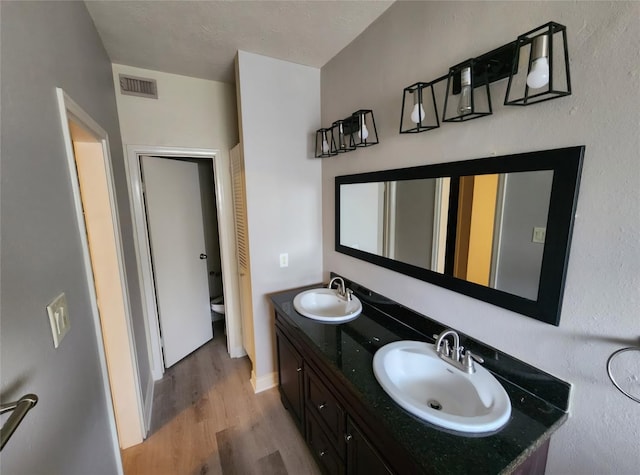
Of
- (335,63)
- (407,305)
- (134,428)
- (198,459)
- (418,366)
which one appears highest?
(335,63)

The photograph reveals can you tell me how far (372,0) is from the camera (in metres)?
1.42

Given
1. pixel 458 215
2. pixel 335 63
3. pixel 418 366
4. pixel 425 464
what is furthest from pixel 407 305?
pixel 335 63

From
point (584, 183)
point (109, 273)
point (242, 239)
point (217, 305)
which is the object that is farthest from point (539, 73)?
point (217, 305)

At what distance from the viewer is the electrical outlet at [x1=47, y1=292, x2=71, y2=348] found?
0.80 meters

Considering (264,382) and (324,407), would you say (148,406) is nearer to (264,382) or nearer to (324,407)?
(264,382)

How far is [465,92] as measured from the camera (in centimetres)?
107

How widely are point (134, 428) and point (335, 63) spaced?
278cm

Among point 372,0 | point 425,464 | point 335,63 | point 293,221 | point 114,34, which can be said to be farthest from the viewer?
point 293,221

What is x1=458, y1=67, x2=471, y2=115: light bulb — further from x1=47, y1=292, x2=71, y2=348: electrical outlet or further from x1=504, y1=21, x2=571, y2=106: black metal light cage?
x1=47, y1=292, x2=71, y2=348: electrical outlet

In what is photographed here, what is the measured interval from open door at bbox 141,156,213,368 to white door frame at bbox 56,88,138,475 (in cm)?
71

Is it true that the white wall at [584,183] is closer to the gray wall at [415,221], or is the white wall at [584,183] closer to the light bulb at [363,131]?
the gray wall at [415,221]

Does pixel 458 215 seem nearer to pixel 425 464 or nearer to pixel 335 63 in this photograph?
pixel 425 464

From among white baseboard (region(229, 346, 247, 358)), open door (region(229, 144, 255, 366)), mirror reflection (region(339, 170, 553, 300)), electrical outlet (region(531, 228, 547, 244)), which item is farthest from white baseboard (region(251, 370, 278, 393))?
electrical outlet (region(531, 228, 547, 244))

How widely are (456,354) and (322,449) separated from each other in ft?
3.01
